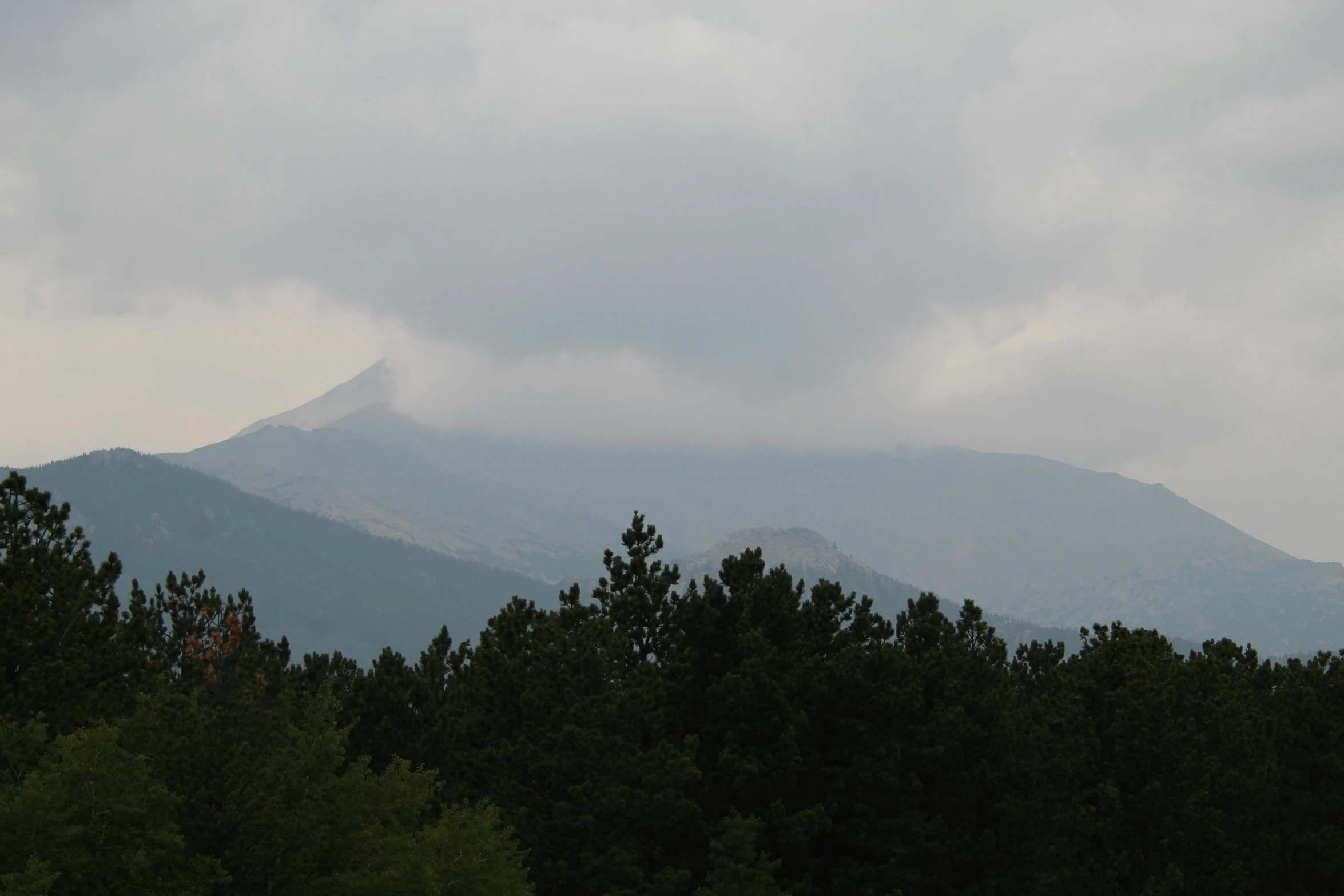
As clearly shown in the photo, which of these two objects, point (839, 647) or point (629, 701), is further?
point (839, 647)

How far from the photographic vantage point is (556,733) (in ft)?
131

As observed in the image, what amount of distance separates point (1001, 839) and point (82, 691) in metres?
31.3

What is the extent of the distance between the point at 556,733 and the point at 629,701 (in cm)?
263

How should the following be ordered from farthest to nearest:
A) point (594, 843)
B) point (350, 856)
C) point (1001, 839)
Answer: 1. point (1001, 839)
2. point (594, 843)
3. point (350, 856)

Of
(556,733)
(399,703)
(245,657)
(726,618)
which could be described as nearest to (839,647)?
(726,618)

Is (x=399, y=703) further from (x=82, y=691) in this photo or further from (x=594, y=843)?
(x=82, y=691)

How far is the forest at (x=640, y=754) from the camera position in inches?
1148

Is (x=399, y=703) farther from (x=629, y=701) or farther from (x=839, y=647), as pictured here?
(x=839, y=647)

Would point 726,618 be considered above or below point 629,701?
above

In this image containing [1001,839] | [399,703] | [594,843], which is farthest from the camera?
[399,703]

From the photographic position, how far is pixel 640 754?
3888 cm

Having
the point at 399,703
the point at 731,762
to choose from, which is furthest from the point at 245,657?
the point at 731,762

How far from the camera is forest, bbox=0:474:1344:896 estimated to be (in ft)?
95.7

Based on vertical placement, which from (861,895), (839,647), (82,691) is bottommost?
(861,895)
